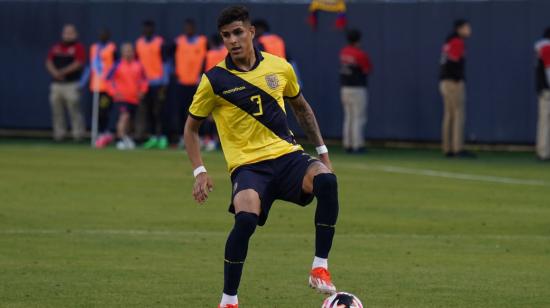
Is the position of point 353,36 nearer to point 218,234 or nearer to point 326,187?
point 218,234

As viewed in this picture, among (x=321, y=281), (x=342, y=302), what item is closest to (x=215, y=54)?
(x=321, y=281)

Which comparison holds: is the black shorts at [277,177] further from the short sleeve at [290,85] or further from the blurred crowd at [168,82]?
the blurred crowd at [168,82]

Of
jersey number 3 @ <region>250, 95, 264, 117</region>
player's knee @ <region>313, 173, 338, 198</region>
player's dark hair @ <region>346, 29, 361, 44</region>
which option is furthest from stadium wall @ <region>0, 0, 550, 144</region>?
player's knee @ <region>313, 173, 338, 198</region>

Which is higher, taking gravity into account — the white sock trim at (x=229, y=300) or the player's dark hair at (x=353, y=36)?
the white sock trim at (x=229, y=300)

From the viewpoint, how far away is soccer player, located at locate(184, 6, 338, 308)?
10273mm

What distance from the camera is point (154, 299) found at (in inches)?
426

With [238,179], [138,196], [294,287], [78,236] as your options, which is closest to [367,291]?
[294,287]

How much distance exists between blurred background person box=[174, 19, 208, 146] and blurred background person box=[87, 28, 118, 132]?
5.22ft

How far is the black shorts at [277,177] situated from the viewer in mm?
10320

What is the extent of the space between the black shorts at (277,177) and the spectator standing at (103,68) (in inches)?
834

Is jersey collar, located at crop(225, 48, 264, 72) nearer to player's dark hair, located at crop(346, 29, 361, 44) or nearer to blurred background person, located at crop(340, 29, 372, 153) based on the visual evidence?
player's dark hair, located at crop(346, 29, 361, 44)

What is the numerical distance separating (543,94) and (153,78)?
28.7 ft

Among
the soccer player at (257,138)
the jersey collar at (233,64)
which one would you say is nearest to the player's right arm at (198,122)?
the soccer player at (257,138)

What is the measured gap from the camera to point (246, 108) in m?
10.4
